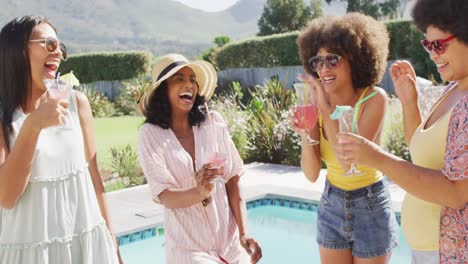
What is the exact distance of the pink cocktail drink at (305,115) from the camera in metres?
2.63

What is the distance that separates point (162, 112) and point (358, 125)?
3.41ft

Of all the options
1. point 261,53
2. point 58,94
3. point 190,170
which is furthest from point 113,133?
point 58,94

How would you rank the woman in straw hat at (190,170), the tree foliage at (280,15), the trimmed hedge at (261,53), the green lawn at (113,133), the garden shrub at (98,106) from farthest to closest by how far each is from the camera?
1. the tree foliage at (280,15)
2. the trimmed hedge at (261,53)
3. the garden shrub at (98,106)
4. the green lawn at (113,133)
5. the woman in straw hat at (190,170)

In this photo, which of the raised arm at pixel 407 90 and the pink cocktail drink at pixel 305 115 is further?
the pink cocktail drink at pixel 305 115

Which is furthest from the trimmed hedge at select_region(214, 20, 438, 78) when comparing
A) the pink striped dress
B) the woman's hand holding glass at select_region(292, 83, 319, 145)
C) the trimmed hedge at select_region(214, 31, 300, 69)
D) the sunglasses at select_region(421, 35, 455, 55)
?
the sunglasses at select_region(421, 35, 455, 55)

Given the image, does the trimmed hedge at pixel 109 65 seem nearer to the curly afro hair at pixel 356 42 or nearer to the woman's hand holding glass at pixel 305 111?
the curly afro hair at pixel 356 42

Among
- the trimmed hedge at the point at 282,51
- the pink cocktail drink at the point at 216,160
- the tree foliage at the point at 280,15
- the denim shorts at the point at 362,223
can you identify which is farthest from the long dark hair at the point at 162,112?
the tree foliage at the point at 280,15

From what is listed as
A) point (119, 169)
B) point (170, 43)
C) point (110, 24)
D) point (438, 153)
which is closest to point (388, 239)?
point (438, 153)

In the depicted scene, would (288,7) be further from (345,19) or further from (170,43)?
(170,43)

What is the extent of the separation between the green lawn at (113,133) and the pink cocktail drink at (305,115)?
312 inches

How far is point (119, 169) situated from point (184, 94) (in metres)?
6.63

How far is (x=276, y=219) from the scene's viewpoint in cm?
745

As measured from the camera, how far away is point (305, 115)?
8.62ft

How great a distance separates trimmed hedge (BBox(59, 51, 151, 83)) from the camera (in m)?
26.9
